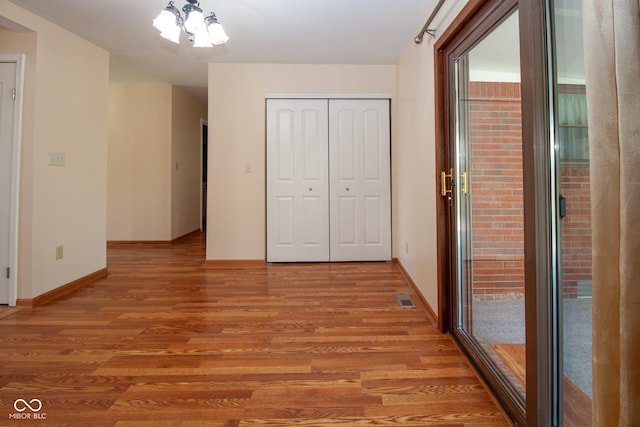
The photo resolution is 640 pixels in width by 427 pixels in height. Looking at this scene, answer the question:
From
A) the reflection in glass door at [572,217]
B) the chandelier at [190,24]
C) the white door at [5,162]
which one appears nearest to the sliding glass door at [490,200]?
the reflection in glass door at [572,217]

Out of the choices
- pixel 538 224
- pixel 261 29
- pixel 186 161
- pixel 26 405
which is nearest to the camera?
pixel 538 224

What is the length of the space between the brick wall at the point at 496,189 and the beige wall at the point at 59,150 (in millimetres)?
3301

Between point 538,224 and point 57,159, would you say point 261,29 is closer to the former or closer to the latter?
point 57,159

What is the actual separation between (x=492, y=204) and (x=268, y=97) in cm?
295

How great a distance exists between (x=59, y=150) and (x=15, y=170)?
373mm

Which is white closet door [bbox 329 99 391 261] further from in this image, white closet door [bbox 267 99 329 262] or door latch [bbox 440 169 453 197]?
door latch [bbox 440 169 453 197]

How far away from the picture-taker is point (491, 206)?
1761 mm

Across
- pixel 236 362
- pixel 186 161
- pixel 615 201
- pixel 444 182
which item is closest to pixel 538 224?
pixel 615 201

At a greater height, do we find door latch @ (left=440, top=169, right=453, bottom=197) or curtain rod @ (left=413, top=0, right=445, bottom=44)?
curtain rod @ (left=413, top=0, right=445, bottom=44)

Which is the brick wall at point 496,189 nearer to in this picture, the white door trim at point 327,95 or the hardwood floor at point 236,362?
the hardwood floor at point 236,362

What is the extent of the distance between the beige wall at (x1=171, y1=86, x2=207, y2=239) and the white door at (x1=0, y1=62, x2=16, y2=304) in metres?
2.49

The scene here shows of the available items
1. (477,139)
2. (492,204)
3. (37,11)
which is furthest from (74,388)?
(37,11)

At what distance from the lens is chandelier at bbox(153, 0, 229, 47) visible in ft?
6.81

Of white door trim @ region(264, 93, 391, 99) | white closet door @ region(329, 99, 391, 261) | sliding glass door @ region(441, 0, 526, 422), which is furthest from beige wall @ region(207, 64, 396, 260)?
sliding glass door @ region(441, 0, 526, 422)
